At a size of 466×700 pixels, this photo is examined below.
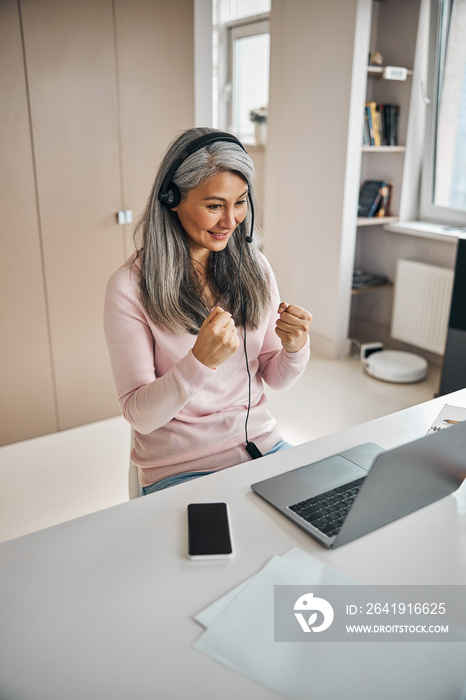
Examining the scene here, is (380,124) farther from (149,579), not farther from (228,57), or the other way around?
(149,579)

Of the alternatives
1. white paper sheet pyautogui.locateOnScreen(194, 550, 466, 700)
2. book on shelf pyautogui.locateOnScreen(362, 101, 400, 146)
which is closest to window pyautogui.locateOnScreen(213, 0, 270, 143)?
book on shelf pyautogui.locateOnScreen(362, 101, 400, 146)

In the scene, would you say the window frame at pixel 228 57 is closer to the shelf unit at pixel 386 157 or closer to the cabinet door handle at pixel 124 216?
the shelf unit at pixel 386 157

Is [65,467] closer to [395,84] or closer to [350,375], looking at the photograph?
[350,375]

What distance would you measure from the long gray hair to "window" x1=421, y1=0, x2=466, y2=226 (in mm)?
2438

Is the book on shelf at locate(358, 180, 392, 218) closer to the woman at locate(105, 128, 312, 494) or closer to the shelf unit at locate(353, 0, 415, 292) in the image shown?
the shelf unit at locate(353, 0, 415, 292)

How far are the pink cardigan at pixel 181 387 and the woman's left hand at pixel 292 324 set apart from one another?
0.25 ft

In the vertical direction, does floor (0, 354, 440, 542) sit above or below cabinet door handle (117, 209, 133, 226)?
below

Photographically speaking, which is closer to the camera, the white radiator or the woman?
the woman

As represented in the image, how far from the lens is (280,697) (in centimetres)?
73

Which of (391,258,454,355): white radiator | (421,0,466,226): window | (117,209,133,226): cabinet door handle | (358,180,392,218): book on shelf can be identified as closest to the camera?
(117,209,133,226): cabinet door handle

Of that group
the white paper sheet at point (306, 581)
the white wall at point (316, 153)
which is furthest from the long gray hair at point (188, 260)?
the white wall at point (316, 153)

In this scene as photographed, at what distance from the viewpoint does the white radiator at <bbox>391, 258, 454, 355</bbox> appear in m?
3.46

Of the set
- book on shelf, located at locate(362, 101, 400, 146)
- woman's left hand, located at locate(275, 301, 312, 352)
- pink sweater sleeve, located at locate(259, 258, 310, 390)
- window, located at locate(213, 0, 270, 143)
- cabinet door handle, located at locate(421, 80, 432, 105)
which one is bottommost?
pink sweater sleeve, located at locate(259, 258, 310, 390)

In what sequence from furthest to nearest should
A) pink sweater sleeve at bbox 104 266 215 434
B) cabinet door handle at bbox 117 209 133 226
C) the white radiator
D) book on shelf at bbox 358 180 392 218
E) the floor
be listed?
book on shelf at bbox 358 180 392 218
the white radiator
cabinet door handle at bbox 117 209 133 226
the floor
pink sweater sleeve at bbox 104 266 215 434
